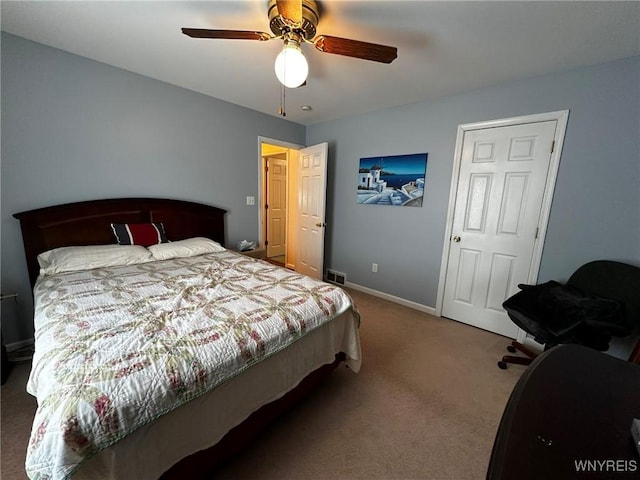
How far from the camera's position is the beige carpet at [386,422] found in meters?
1.31

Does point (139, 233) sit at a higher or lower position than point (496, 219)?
lower

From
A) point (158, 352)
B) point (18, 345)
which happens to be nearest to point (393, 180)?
point (158, 352)

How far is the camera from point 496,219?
254 centimetres

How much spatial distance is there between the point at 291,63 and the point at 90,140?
206 centimetres

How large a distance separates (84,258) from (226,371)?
1793mm

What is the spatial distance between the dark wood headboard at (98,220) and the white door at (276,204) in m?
2.13

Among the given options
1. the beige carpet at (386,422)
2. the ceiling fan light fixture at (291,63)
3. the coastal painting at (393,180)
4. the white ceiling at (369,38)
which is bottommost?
the beige carpet at (386,422)

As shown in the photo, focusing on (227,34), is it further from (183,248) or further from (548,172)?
(548,172)

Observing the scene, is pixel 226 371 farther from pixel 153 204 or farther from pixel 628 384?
pixel 153 204

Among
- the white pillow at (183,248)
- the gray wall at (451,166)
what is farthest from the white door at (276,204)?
the white pillow at (183,248)

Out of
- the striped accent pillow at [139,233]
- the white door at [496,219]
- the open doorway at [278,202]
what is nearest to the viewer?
the white door at [496,219]

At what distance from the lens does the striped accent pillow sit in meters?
2.42

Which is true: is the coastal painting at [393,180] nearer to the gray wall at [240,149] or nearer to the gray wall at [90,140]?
the gray wall at [240,149]

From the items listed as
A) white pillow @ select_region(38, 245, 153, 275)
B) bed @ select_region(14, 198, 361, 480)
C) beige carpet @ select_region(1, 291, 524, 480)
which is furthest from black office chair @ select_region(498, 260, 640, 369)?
white pillow @ select_region(38, 245, 153, 275)
